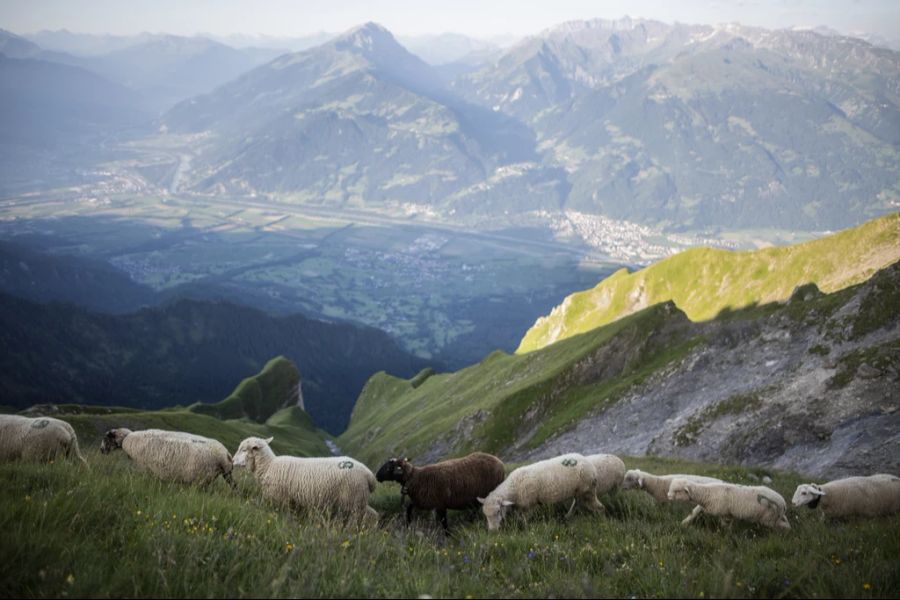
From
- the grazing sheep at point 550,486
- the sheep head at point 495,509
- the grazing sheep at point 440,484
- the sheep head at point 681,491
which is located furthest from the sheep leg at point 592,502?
the grazing sheep at point 440,484

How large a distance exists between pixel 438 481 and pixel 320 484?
3.59 m

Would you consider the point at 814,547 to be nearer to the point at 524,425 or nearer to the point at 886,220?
the point at 524,425

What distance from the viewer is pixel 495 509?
14766mm

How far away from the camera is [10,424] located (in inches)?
680

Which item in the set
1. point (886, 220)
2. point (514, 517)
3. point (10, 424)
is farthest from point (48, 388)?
point (886, 220)

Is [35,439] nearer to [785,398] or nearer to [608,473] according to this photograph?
[608,473]

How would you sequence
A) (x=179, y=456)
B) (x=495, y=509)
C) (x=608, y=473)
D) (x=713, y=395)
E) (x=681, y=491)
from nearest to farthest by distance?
(x=495, y=509) → (x=681, y=491) → (x=179, y=456) → (x=608, y=473) → (x=713, y=395)

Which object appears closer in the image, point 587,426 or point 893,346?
point 893,346

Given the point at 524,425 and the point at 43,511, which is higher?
the point at 43,511

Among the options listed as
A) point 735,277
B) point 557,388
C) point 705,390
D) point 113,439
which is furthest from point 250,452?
point 735,277

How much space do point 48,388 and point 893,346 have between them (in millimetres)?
231964

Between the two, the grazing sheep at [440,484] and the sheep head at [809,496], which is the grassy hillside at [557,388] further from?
the grazing sheep at [440,484]

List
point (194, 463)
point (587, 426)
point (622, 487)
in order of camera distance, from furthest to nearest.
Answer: point (587, 426), point (622, 487), point (194, 463)

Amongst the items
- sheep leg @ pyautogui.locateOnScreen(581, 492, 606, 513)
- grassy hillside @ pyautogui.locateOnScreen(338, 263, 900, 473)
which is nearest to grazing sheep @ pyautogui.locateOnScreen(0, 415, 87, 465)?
sheep leg @ pyautogui.locateOnScreen(581, 492, 606, 513)
